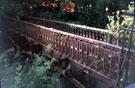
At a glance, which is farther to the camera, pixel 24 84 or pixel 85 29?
pixel 85 29

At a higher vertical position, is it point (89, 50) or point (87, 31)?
point (87, 31)

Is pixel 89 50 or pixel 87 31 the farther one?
pixel 87 31

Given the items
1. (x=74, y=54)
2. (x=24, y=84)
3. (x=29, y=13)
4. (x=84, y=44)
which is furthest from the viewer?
(x=29, y=13)

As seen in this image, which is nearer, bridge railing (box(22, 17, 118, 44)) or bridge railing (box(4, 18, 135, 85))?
bridge railing (box(4, 18, 135, 85))

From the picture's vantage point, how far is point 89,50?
3361 mm

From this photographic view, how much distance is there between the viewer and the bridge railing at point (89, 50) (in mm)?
2816

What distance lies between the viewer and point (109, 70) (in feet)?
9.59

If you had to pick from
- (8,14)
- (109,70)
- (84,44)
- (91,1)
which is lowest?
(109,70)

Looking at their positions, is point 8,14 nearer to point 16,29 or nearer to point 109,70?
point 16,29

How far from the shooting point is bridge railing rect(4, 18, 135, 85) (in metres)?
2.82

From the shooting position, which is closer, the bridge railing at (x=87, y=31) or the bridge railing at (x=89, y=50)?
the bridge railing at (x=89, y=50)

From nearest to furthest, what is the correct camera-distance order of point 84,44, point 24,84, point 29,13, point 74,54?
point 24,84 < point 84,44 < point 74,54 < point 29,13

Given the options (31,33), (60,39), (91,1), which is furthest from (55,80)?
(91,1)

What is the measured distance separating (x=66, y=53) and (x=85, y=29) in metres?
2.04
